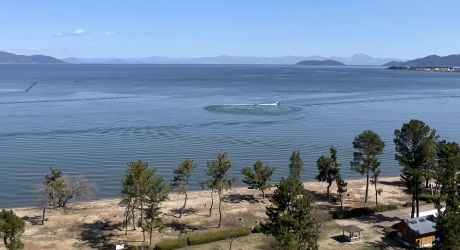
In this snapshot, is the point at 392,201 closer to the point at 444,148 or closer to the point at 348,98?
the point at 444,148

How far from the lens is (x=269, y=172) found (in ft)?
117

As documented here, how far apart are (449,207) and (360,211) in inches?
379

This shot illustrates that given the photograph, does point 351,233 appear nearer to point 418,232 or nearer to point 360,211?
point 418,232

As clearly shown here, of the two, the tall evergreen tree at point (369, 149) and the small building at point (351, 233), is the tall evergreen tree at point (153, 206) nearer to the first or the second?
the small building at point (351, 233)

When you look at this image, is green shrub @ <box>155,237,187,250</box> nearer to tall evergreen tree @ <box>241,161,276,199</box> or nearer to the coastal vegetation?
the coastal vegetation

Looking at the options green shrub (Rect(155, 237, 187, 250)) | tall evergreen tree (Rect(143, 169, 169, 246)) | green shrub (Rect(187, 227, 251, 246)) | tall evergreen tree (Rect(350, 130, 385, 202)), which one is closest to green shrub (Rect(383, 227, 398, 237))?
tall evergreen tree (Rect(350, 130, 385, 202))

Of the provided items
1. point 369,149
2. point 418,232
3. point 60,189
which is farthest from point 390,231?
point 60,189

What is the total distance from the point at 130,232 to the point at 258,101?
70364 mm

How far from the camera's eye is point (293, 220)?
2059 cm

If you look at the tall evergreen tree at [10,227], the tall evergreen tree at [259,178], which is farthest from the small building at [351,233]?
the tall evergreen tree at [10,227]

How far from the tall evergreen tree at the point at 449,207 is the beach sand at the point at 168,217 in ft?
22.4

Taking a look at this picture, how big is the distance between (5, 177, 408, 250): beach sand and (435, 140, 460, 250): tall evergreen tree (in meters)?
6.81

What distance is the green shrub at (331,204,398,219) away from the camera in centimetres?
3106

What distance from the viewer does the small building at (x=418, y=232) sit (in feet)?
85.0
